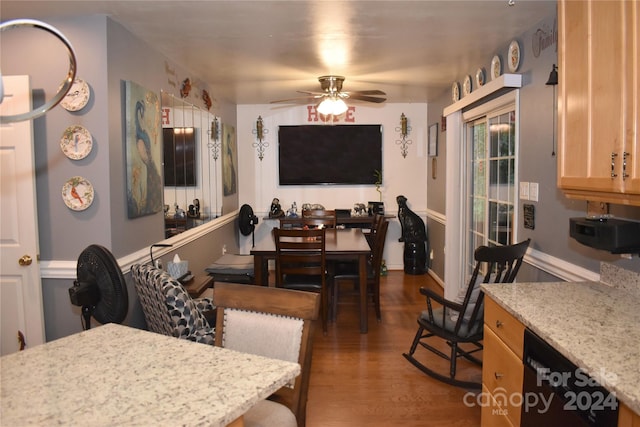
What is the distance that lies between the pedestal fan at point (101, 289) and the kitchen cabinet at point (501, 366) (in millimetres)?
1630

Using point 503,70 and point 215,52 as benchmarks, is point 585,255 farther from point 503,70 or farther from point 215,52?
point 215,52

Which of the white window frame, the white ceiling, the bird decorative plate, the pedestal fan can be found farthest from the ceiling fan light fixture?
the pedestal fan

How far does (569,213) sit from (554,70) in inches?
32.5

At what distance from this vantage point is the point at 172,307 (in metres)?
2.46

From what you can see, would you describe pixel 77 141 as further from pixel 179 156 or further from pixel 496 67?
pixel 496 67

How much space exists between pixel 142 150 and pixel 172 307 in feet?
4.63

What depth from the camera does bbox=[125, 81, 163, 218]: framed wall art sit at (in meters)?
3.16

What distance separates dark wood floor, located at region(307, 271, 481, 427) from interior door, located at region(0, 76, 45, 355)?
1.83 meters

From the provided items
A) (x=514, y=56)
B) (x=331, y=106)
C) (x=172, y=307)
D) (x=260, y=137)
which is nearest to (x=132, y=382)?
(x=172, y=307)

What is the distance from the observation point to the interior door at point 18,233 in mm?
2799

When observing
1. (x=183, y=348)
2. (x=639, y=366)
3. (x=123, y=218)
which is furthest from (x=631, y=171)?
(x=123, y=218)

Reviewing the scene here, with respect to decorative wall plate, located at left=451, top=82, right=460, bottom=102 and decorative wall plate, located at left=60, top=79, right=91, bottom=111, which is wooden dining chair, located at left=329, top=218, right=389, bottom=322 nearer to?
decorative wall plate, located at left=451, top=82, right=460, bottom=102

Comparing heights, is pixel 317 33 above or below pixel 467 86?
above

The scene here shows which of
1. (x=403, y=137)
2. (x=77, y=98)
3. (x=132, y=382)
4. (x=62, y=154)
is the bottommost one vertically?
(x=132, y=382)
